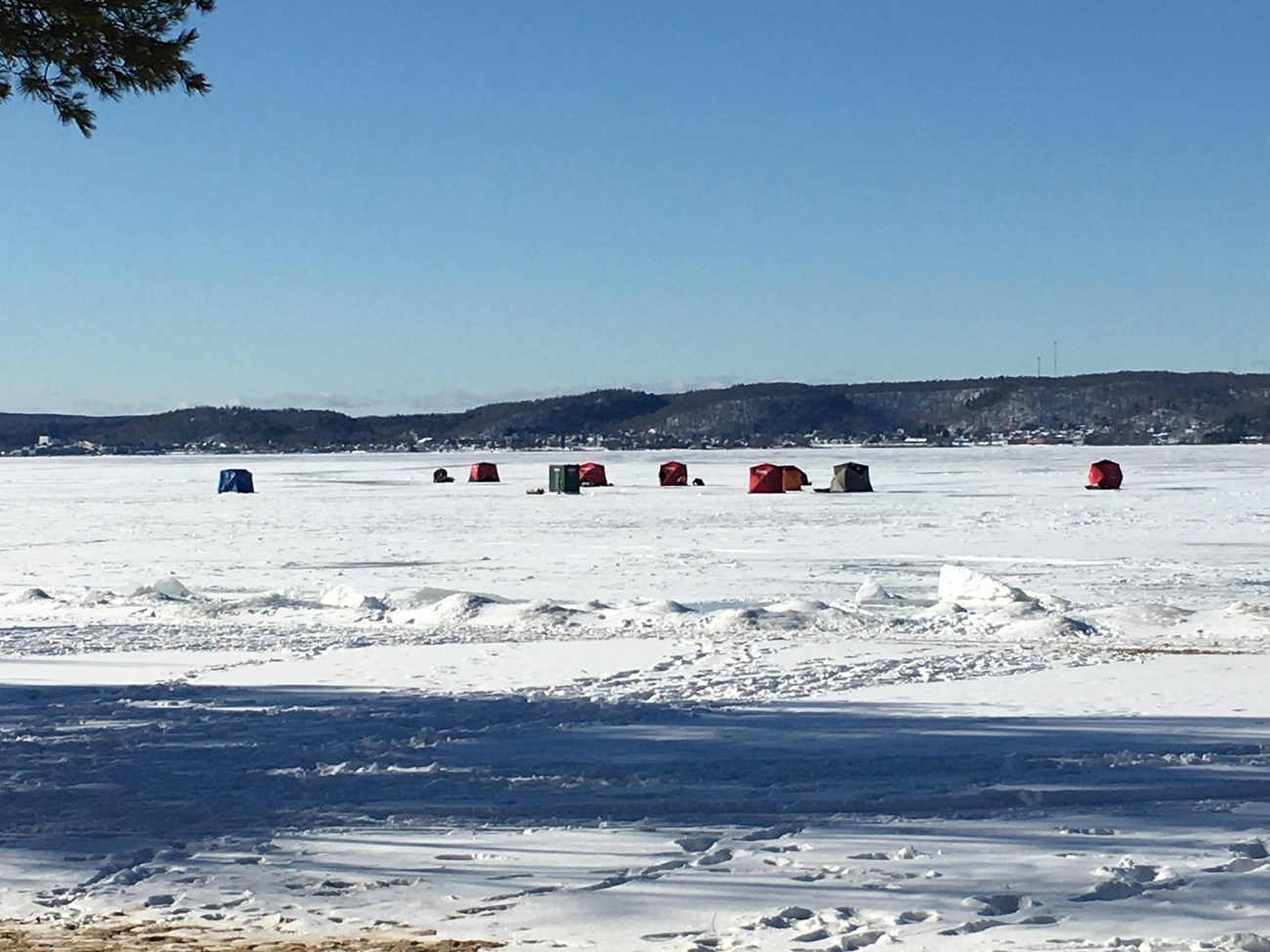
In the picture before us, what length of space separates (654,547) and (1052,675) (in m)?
13.7

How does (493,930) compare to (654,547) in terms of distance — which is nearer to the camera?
(493,930)

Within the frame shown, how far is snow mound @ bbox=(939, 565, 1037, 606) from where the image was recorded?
14977mm

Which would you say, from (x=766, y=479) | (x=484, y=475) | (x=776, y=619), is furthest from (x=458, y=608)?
(x=484, y=475)

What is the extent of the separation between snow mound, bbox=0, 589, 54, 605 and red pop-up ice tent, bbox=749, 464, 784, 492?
2938 cm

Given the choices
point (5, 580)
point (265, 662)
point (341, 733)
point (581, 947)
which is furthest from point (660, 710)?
point (5, 580)

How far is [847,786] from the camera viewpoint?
7324mm

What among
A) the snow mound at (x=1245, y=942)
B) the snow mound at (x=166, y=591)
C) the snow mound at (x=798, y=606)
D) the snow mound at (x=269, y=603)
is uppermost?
the snow mound at (x=1245, y=942)

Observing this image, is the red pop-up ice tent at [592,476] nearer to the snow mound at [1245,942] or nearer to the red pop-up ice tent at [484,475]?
the red pop-up ice tent at [484,475]

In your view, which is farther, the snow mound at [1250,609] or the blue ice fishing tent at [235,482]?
the blue ice fishing tent at [235,482]

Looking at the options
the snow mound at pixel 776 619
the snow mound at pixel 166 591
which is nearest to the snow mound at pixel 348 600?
the snow mound at pixel 166 591

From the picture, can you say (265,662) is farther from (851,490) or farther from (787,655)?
(851,490)

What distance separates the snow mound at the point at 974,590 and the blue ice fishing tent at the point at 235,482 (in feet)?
127

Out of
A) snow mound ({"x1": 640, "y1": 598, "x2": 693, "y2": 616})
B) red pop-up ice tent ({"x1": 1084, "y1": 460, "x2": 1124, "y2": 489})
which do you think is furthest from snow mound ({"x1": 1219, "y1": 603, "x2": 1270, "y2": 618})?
red pop-up ice tent ({"x1": 1084, "y1": 460, "x2": 1124, "y2": 489})

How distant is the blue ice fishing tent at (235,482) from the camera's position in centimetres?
5234
